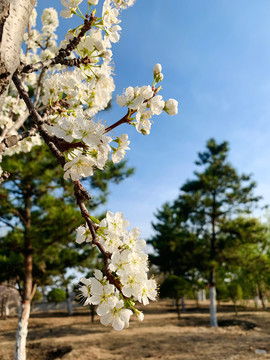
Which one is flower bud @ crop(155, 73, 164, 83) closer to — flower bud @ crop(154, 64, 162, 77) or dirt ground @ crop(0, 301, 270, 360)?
flower bud @ crop(154, 64, 162, 77)

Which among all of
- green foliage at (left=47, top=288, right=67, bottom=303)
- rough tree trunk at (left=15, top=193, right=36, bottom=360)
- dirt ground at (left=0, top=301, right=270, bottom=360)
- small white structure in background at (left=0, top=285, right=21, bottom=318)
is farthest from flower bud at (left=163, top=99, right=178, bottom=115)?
small white structure in background at (left=0, top=285, right=21, bottom=318)

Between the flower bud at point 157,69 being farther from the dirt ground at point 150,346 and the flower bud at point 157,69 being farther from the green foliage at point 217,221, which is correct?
the green foliage at point 217,221

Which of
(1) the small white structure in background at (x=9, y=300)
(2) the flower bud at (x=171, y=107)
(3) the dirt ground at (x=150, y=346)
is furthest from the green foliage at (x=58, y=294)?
(2) the flower bud at (x=171, y=107)

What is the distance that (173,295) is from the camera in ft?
49.4

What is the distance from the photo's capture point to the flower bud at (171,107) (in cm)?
110

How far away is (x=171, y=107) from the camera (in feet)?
3.64

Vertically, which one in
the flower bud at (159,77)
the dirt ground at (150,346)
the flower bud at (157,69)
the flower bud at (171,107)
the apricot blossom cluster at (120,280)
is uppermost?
the flower bud at (157,69)

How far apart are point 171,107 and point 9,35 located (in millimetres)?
629

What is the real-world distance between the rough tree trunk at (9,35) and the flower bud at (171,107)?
1.91 ft

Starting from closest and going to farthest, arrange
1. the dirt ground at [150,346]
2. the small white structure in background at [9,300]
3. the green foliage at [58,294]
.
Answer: the green foliage at [58,294]
the dirt ground at [150,346]
the small white structure in background at [9,300]

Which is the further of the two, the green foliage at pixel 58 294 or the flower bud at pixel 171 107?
the green foliage at pixel 58 294

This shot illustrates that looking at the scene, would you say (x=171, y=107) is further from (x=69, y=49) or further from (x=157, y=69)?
(x=69, y=49)

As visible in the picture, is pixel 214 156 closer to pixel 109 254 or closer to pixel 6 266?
pixel 6 266

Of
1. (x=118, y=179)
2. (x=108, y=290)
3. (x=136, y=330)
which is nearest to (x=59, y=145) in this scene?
(x=108, y=290)
